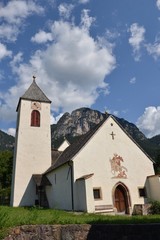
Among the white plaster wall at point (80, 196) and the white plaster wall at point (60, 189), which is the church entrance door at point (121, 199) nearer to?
the white plaster wall at point (80, 196)

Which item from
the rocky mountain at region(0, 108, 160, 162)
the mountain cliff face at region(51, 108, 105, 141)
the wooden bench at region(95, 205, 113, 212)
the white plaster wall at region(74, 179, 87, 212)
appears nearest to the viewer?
the white plaster wall at region(74, 179, 87, 212)

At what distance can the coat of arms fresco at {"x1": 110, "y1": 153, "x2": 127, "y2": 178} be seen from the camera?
70.3 ft

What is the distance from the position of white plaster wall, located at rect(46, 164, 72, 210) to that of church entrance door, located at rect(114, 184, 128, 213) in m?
4.02

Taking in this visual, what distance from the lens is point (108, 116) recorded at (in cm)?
2353

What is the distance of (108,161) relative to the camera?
848 inches

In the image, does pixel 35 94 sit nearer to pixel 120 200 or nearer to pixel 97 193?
pixel 97 193

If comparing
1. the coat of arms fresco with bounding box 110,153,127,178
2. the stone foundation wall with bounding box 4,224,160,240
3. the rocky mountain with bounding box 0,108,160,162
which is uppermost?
the rocky mountain with bounding box 0,108,160,162

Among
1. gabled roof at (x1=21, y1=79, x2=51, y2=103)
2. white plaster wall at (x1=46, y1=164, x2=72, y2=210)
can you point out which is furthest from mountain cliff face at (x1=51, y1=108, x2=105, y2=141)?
white plaster wall at (x1=46, y1=164, x2=72, y2=210)

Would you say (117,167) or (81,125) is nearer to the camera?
(117,167)

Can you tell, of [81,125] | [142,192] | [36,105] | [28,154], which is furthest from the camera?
[81,125]

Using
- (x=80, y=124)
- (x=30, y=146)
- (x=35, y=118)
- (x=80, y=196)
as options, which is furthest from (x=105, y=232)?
(x=80, y=124)

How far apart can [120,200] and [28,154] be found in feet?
47.7

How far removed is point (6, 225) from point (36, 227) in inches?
46.2

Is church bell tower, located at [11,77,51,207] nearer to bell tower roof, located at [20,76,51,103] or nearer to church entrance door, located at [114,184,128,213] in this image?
bell tower roof, located at [20,76,51,103]
